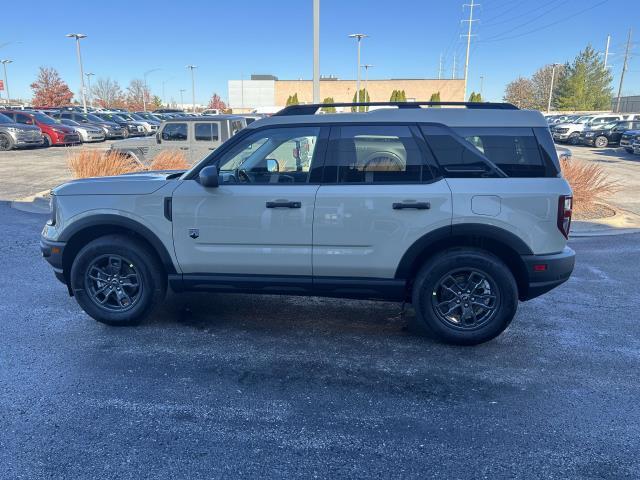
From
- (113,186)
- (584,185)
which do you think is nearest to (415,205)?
(113,186)

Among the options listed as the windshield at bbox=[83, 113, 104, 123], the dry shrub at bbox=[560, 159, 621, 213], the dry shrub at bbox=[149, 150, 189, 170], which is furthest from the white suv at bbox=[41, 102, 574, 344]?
the windshield at bbox=[83, 113, 104, 123]

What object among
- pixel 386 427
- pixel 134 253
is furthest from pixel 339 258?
pixel 134 253

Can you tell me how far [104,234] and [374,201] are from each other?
8.17ft

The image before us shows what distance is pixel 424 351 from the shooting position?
3986mm

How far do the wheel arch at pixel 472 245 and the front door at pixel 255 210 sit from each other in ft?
2.81

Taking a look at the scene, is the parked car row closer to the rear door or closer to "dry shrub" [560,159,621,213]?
"dry shrub" [560,159,621,213]

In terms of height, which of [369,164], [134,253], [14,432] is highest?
[369,164]

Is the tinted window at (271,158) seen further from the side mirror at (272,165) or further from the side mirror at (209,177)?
the side mirror at (209,177)

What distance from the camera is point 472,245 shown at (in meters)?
3.96

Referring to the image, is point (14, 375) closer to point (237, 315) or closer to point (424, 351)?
point (237, 315)

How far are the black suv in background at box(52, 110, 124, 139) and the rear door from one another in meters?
27.6

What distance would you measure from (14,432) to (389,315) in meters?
3.18

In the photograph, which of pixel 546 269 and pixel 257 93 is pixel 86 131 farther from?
pixel 257 93

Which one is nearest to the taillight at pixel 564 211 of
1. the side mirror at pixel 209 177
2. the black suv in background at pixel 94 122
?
the side mirror at pixel 209 177
